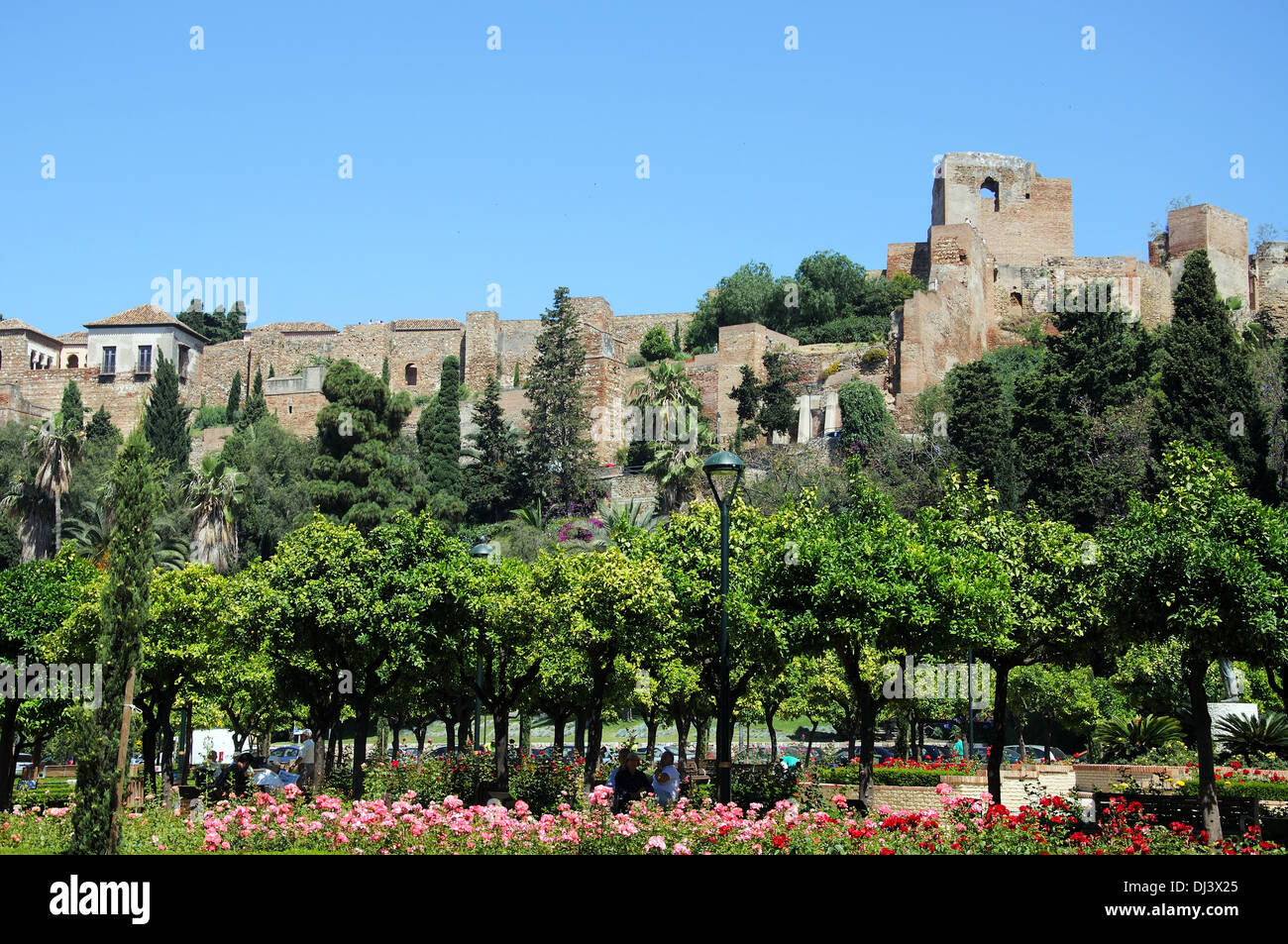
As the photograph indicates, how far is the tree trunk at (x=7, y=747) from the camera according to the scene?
19031 millimetres

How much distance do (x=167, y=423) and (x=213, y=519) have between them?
62.8ft

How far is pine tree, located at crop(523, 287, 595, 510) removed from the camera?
58.5m

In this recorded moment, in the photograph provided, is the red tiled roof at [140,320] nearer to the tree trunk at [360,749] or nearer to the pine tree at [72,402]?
the pine tree at [72,402]

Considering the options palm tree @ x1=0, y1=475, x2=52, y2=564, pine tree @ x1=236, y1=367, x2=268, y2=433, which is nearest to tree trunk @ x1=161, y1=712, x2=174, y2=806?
palm tree @ x1=0, y1=475, x2=52, y2=564

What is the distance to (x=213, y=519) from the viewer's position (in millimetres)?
45562

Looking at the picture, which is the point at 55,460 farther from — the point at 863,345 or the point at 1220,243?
the point at 1220,243

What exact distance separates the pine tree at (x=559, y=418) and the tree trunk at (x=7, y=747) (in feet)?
127

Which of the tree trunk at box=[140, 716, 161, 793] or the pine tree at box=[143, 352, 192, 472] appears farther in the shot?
the pine tree at box=[143, 352, 192, 472]

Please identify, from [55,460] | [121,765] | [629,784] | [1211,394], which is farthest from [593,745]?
[55,460]

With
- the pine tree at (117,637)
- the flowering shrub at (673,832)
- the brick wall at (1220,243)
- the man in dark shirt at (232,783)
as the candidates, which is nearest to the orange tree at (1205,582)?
the flowering shrub at (673,832)

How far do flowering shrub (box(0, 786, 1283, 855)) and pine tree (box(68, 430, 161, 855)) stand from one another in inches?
31.6

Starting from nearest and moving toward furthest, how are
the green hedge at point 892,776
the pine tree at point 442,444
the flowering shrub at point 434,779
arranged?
1. the flowering shrub at point 434,779
2. the green hedge at point 892,776
3. the pine tree at point 442,444

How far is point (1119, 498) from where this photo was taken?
4009 centimetres

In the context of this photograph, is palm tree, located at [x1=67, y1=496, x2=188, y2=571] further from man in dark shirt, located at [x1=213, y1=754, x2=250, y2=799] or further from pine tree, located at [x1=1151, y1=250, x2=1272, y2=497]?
pine tree, located at [x1=1151, y1=250, x2=1272, y2=497]
